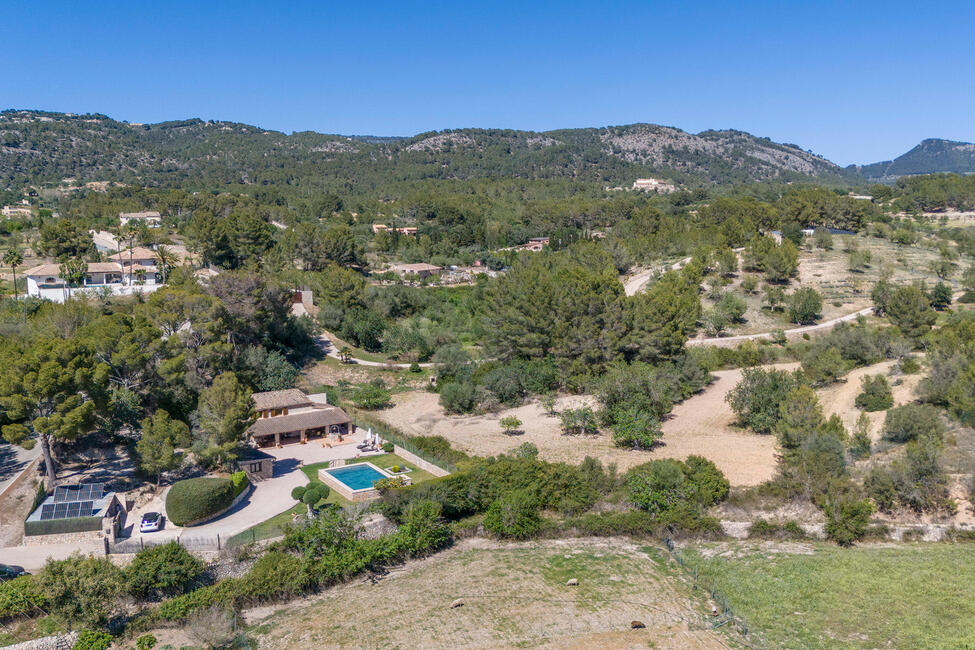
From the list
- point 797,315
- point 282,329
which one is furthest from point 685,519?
point 797,315

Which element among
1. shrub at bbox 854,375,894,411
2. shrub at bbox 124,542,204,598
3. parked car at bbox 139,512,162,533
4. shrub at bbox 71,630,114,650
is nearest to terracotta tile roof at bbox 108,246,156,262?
parked car at bbox 139,512,162,533

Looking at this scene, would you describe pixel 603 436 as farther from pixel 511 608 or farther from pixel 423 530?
pixel 511 608

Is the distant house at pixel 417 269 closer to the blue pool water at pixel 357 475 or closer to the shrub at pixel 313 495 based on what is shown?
the blue pool water at pixel 357 475

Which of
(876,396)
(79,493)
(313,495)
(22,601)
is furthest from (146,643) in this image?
(876,396)

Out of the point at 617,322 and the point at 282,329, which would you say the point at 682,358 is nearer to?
the point at 617,322

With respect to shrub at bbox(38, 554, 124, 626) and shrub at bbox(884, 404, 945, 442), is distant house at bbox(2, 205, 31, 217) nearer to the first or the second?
shrub at bbox(38, 554, 124, 626)

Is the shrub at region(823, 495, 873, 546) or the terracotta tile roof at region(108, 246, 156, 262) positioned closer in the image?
the shrub at region(823, 495, 873, 546)

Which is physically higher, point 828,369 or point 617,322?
point 617,322
